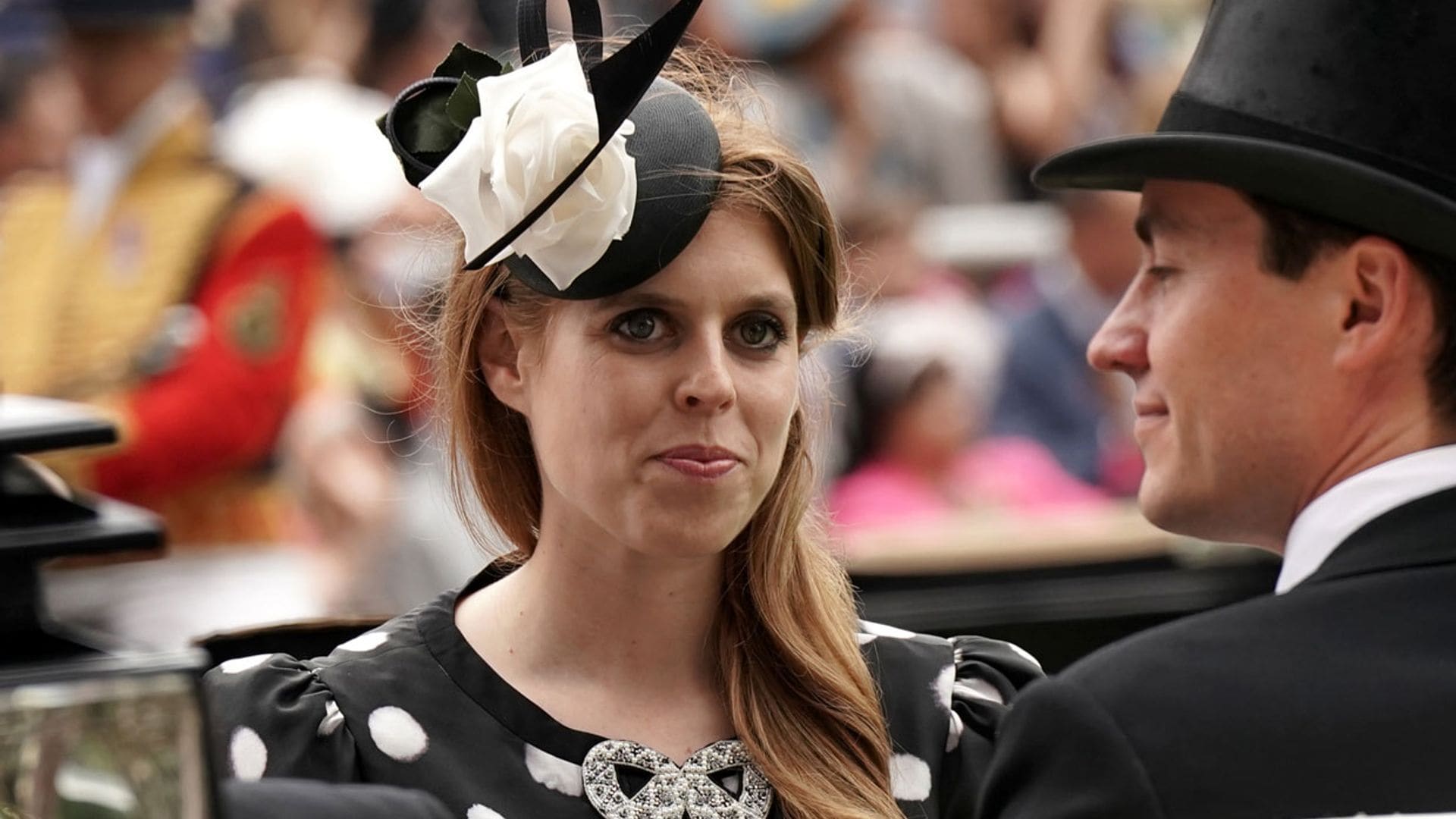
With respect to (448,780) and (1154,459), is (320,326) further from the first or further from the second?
(1154,459)

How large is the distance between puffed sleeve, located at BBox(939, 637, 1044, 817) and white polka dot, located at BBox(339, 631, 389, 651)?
0.67 meters

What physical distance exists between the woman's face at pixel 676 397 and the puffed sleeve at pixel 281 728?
1.19ft

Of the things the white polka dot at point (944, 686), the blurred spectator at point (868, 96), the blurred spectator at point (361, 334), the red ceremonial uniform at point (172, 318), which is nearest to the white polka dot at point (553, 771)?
the white polka dot at point (944, 686)

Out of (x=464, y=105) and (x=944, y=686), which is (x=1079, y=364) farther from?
(x=464, y=105)

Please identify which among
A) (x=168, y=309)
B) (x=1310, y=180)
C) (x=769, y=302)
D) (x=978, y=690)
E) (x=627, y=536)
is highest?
(x=1310, y=180)

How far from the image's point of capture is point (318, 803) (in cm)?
151

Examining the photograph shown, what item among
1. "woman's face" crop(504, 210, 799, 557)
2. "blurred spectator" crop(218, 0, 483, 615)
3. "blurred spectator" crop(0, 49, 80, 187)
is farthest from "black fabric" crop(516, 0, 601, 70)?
"blurred spectator" crop(0, 49, 80, 187)

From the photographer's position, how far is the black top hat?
1912 mm

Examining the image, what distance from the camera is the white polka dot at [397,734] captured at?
7.67 ft

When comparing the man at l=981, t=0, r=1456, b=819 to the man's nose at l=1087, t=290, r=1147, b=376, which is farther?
the man's nose at l=1087, t=290, r=1147, b=376

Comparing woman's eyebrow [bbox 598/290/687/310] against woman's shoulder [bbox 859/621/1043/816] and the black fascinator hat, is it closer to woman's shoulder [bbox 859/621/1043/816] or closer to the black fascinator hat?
the black fascinator hat

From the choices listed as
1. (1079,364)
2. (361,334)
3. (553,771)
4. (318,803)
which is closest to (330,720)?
(553,771)

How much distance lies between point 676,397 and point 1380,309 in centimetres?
77

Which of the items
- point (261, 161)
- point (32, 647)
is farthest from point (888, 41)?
point (32, 647)
